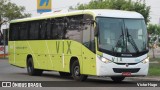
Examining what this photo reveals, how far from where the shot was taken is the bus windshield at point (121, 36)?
68.4ft

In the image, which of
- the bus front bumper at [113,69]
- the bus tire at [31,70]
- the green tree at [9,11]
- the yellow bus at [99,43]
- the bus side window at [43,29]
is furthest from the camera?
the green tree at [9,11]

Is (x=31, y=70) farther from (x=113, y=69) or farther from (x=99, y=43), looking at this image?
(x=113, y=69)

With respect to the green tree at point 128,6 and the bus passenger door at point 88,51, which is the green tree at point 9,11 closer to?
the green tree at point 128,6

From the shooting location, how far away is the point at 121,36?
21125 mm

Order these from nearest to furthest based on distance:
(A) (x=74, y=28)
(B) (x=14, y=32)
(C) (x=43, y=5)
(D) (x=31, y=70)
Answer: (A) (x=74, y=28), (D) (x=31, y=70), (B) (x=14, y=32), (C) (x=43, y=5)

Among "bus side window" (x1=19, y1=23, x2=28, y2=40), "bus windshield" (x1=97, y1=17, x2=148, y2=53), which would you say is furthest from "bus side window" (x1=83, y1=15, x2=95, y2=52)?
"bus side window" (x1=19, y1=23, x2=28, y2=40)

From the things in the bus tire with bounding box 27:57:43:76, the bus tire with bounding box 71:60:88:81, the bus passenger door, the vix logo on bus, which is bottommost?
the bus tire with bounding box 27:57:43:76

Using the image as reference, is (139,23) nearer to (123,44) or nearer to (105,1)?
(123,44)

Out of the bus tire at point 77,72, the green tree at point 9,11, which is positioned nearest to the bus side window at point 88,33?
the bus tire at point 77,72

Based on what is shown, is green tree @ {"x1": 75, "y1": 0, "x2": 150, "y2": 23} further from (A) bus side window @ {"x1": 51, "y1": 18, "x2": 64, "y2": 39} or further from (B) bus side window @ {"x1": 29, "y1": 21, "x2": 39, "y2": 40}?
(A) bus side window @ {"x1": 51, "y1": 18, "x2": 64, "y2": 39}

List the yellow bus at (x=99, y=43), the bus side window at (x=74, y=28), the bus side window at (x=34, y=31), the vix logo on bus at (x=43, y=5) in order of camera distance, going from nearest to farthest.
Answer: the yellow bus at (x=99, y=43), the bus side window at (x=74, y=28), the bus side window at (x=34, y=31), the vix logo on bus at (x=43, y=5)

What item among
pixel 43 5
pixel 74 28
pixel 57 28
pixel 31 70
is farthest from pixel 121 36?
pixel 43 5

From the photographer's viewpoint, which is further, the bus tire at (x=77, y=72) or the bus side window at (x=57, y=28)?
the bus side window at (x=57, y=28)

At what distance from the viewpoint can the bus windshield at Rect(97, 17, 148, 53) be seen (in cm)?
2086
